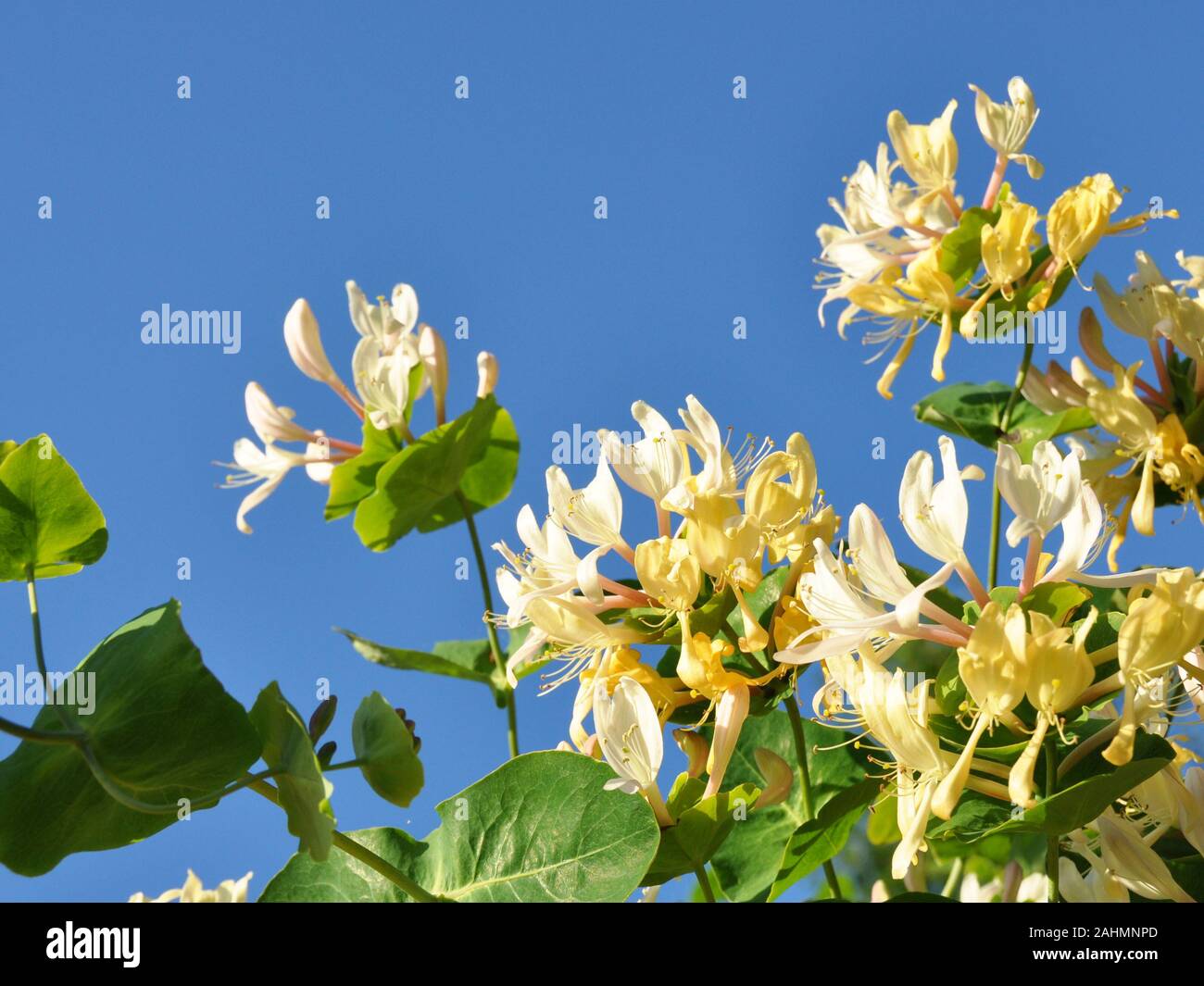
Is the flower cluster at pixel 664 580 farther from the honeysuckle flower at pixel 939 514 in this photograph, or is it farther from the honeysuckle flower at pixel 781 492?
the honeysuckle flower at pixel 939 514

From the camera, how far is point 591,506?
49.5 inches

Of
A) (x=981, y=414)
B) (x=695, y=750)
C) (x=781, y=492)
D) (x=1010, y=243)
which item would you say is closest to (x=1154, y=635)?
(x=781, y=492)

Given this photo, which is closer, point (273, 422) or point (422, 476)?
point (422, 476)

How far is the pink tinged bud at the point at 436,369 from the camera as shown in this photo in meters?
1.84

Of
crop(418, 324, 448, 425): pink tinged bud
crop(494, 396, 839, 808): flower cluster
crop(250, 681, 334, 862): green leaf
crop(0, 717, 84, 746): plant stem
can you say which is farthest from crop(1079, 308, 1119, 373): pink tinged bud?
crop(0, 717, 84, 746): plant stem

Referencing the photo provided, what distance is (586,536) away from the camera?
4.17ft

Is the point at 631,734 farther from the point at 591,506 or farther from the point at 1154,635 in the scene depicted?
the point at 1154,635

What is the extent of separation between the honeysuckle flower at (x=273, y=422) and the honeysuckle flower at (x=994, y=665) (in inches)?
50.1

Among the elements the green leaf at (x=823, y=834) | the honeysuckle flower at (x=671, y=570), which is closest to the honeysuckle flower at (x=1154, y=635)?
the green leaf at (x=823, y=834)

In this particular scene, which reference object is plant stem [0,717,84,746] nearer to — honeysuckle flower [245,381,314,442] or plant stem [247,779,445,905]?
plant stem [247,779,445,905]

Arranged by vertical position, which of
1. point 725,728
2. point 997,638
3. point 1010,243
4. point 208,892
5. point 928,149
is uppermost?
point 928,149

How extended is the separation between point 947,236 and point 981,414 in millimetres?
283

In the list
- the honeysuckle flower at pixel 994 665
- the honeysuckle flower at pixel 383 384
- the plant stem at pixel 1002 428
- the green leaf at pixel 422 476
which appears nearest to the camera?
the honeysuckle flower at pixel 994 665
